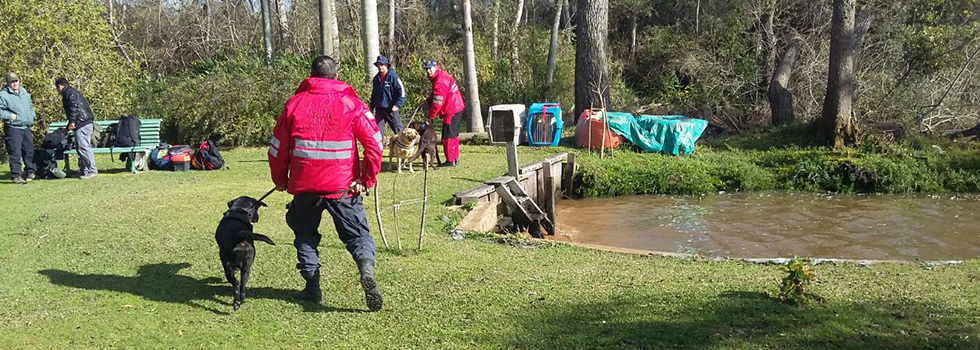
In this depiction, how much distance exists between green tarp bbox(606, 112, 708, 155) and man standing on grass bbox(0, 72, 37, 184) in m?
10.1

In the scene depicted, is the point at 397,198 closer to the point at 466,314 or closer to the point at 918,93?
the point at 466,314

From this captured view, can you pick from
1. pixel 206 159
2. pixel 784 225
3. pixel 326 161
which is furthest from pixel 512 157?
pixel 326 161

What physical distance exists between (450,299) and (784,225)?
23.8ft

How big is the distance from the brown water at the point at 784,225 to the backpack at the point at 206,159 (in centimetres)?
585

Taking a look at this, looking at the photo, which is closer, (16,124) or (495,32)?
(16,124)

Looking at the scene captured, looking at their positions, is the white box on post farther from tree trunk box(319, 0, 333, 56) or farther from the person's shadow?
the person's shadow

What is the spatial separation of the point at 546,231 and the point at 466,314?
5.98 metres

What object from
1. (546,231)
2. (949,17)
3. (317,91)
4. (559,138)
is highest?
(949,17)

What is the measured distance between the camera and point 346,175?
201 inches

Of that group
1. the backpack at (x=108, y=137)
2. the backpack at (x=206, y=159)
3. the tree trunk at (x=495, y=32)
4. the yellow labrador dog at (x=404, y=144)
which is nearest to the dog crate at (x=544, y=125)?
the yellow labrador dog at (x=404, y=144)

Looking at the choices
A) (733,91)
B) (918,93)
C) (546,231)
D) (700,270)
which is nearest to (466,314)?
(700,270)

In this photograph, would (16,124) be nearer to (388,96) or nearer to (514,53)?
(388,96)

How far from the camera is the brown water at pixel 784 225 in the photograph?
32.2 ft

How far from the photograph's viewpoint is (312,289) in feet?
17.9
